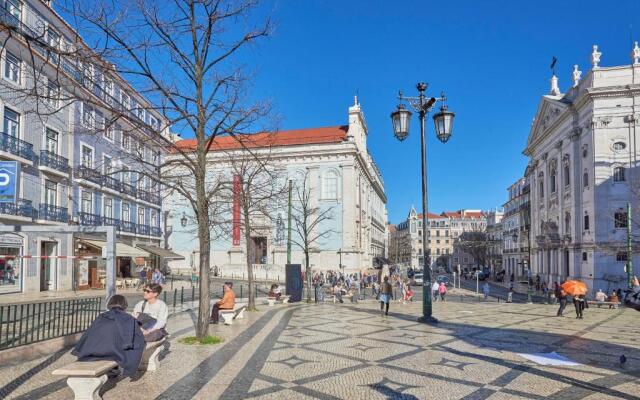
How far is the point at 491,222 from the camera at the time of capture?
113312mm

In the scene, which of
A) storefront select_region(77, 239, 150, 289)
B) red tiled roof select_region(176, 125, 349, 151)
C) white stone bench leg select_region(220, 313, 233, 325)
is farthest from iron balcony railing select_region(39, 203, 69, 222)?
red tiled roof select_region(176, 125, 349, 151)

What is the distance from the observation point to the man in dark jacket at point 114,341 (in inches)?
229

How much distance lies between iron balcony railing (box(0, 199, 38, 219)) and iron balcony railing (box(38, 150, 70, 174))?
2471 mm

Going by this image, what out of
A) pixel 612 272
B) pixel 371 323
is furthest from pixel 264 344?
pixel 612 272

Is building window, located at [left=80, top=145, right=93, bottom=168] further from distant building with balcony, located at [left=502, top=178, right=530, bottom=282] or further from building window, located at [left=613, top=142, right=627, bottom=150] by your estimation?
distant building with balcony, located at [left=502, top=178, right=530, bottom=282]

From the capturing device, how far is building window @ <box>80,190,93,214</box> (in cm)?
2958

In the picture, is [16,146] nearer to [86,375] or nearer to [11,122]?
[11,122]

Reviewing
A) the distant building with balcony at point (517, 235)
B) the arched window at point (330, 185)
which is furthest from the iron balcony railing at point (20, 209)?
the distant building with balcony at point (517, 235)

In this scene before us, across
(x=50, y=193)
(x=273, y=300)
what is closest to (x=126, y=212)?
(x=50, y=193)

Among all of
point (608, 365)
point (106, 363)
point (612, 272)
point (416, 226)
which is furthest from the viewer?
point (416, 226)

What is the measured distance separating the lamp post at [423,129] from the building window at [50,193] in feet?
66.2

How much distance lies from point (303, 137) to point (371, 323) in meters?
44.0

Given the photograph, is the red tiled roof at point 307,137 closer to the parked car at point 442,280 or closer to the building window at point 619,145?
the parked car at point 442,280

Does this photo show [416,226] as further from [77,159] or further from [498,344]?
[498,344]
